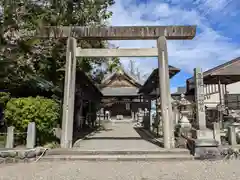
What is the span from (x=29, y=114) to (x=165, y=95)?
4505 mm

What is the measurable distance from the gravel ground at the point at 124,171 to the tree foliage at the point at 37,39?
456cm

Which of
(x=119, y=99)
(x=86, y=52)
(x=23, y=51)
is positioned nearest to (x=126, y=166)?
(x=86, y=52)

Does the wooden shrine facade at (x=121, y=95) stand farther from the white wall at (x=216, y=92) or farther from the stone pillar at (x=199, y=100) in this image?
the stone pillar at (x=199, y=100)

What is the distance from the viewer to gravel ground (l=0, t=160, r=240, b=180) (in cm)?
455

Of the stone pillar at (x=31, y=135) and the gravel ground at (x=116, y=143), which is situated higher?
the stone pillar at (x=31, y=135)

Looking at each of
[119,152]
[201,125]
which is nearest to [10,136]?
[119,152]

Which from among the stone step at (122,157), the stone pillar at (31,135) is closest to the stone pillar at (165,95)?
the stone step at (122,157)

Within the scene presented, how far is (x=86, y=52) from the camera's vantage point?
7262 mm

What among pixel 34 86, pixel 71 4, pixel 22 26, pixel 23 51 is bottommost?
pixel 34 86

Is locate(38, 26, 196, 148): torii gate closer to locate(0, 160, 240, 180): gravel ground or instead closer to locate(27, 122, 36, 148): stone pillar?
locate(27, 122, 36, 148): stone pillar

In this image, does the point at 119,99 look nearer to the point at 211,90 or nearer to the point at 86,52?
the point at 211,90

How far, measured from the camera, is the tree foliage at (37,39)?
8883 mm

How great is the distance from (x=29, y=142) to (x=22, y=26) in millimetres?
6413

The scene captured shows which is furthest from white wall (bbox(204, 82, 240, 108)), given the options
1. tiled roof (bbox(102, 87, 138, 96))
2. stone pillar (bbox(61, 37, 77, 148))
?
stone pillar (bbox(61, 37, 77, 148))
